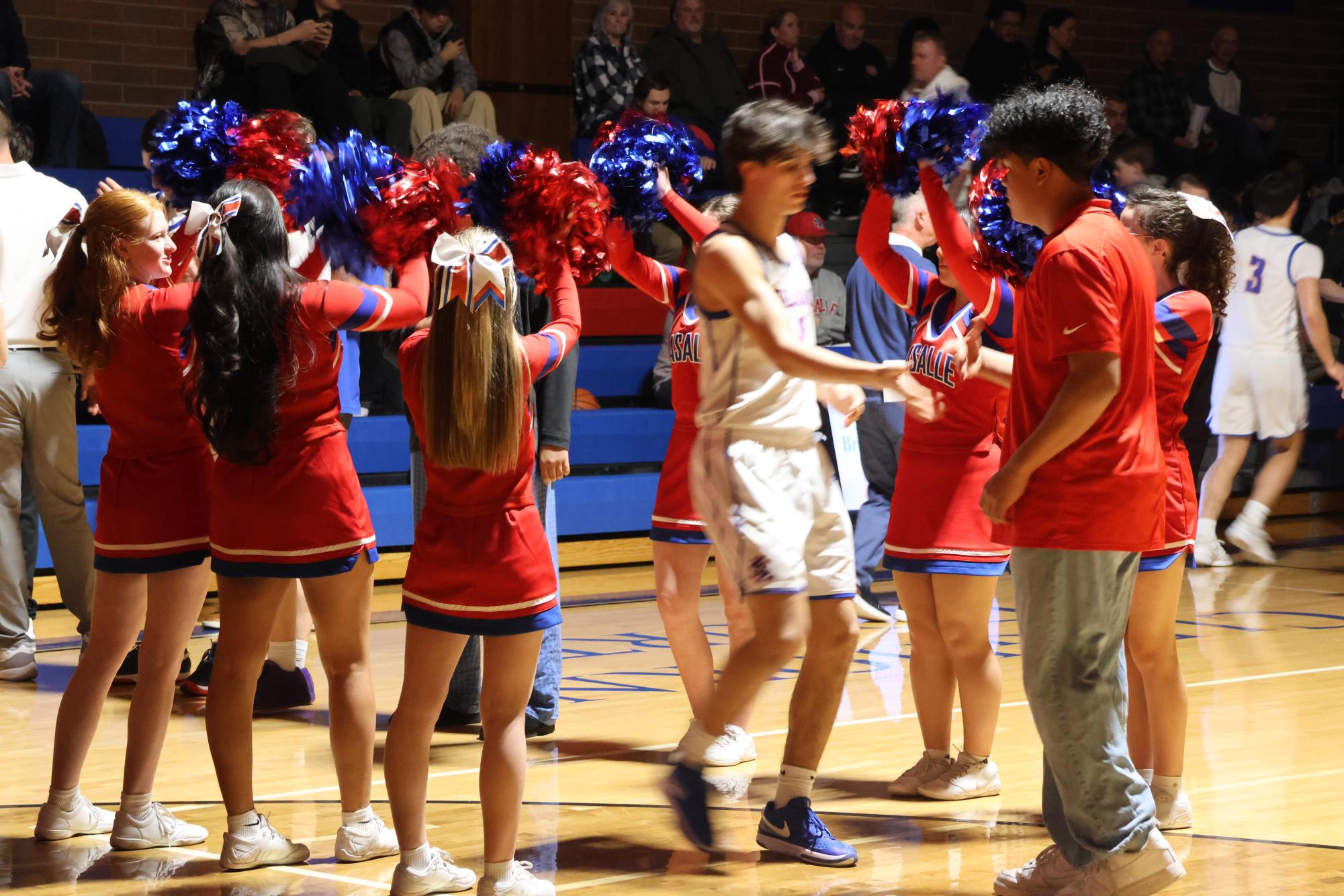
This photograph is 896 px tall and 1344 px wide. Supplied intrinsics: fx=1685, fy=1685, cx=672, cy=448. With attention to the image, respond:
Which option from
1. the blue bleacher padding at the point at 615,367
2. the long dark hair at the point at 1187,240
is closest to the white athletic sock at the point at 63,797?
the long dark hair at the point at 1187,240

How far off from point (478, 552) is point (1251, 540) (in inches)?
246

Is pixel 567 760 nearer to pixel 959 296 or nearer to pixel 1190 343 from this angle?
pixel 959 296

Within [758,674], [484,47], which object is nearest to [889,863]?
[758,674]

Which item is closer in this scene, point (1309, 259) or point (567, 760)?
point (567, 760)

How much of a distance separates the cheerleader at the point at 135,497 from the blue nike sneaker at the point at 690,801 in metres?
1.14

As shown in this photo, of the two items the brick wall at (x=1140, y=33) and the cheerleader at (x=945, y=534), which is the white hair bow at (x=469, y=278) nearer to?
the cheerleader at (x=945, y=534)

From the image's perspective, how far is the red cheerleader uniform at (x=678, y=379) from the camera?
4.44m

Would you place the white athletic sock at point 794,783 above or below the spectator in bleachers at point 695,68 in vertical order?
below

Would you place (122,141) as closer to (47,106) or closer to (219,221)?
(47,106)

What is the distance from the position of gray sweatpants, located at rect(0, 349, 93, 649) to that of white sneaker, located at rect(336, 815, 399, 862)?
2.30 metres

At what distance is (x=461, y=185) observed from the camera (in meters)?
3.66

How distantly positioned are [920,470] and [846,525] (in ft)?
2.16

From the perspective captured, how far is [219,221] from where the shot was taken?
3377 millimetres

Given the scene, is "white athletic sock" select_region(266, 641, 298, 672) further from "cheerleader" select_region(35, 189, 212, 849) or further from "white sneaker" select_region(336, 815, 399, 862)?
"white sneaker" select_region(336, 815, 399, 862)
